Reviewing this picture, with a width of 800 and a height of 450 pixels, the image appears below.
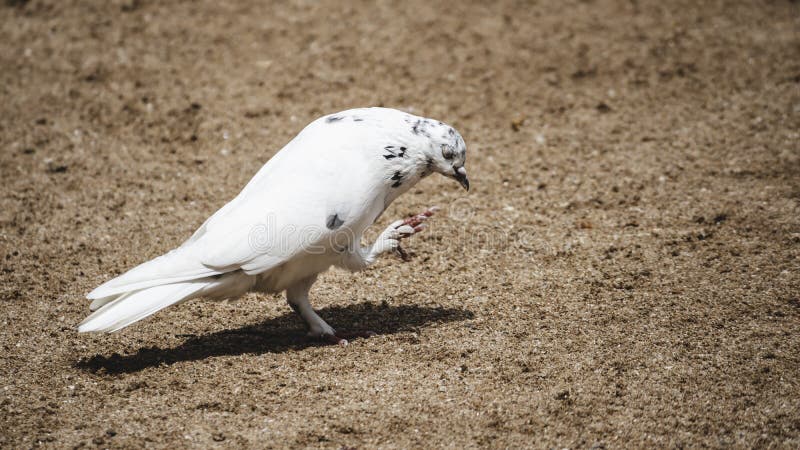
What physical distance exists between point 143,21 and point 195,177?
3.04 meters

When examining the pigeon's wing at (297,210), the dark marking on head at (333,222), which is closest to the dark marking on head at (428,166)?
the pigeon's wing at (297,210)

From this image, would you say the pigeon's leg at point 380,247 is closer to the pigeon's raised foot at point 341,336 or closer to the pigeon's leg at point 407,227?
the pigeon's leg at point 407,227

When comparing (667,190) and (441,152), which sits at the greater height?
(441,152)

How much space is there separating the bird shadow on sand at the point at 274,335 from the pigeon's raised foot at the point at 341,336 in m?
0.06

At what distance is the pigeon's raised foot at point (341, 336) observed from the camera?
399 cm

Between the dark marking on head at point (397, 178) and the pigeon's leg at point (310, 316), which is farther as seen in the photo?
the pigeon's leg at point (310, 316)

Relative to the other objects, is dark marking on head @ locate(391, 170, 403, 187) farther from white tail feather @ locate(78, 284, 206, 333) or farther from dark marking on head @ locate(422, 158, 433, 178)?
white tail feather @ locate(78, 284, 206, 333)

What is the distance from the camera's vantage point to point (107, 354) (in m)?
3.92

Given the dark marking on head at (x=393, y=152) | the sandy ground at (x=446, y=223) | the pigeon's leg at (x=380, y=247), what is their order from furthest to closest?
the pigeon's leg at (x=380, y=247), the dark marking on head at (x=393, y=152), the sandy ground at (x=446, y=223)

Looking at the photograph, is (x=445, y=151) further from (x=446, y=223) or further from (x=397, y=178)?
Result: (x=446, y=223)

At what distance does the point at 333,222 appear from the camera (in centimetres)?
369

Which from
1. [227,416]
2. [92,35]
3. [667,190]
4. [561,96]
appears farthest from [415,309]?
[92,35]

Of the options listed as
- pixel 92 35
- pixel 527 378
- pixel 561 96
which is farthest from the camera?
pixel 92 35

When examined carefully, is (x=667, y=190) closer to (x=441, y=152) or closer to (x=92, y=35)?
(x=441, y=152)
